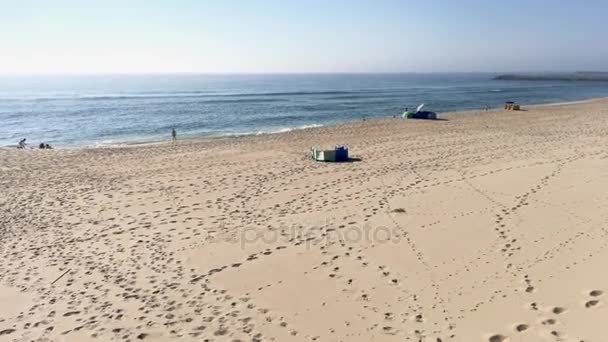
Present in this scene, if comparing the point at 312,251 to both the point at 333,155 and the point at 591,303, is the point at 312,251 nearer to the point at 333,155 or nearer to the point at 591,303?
the point at 591,303

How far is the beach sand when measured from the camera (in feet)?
20.3

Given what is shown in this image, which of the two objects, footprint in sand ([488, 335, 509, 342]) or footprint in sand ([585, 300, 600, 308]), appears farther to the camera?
footprint in sand ([585, 300, 600, 308])

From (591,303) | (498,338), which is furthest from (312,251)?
(591,303)

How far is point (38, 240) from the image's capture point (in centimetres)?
979

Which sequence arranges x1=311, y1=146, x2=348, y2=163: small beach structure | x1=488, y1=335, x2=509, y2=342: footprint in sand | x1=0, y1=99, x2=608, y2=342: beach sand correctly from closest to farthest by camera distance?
x1=488, y1=335, x2=509, y2=342: footprint in sand → x1=0, y1=99, x2=608, y2=342: beach sand → x1=311, y1=146, x2=348, y2=163: small beach structure

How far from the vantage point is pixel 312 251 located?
868 centimetres

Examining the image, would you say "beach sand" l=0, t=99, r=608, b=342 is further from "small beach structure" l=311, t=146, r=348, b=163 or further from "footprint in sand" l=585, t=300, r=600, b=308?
"small beach structure" l=311, t=146, r=348, b=163

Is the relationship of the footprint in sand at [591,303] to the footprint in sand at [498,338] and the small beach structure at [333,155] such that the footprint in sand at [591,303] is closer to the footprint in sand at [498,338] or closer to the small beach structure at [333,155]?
the footprint in sand at [498,338]

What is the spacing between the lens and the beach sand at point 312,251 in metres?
6.20

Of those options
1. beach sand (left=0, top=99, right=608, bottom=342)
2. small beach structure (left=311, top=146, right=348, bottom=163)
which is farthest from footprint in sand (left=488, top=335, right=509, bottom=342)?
small beach structure (left=311, top=146, right=348, bottom=163)

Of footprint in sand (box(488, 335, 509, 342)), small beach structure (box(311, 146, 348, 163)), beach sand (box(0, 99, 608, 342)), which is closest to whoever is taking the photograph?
footprint in sand (box(488, 335, 509, 342))

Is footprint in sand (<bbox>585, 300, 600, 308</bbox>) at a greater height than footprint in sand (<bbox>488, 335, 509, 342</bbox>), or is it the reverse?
footprint in sand (<bbox>585, 300, 600, 308</bbox>)

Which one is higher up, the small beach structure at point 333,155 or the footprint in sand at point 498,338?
the small beach structure at point 333,155

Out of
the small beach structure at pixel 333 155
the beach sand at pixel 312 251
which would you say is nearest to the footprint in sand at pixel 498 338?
the beach sand at pixel 312 251
